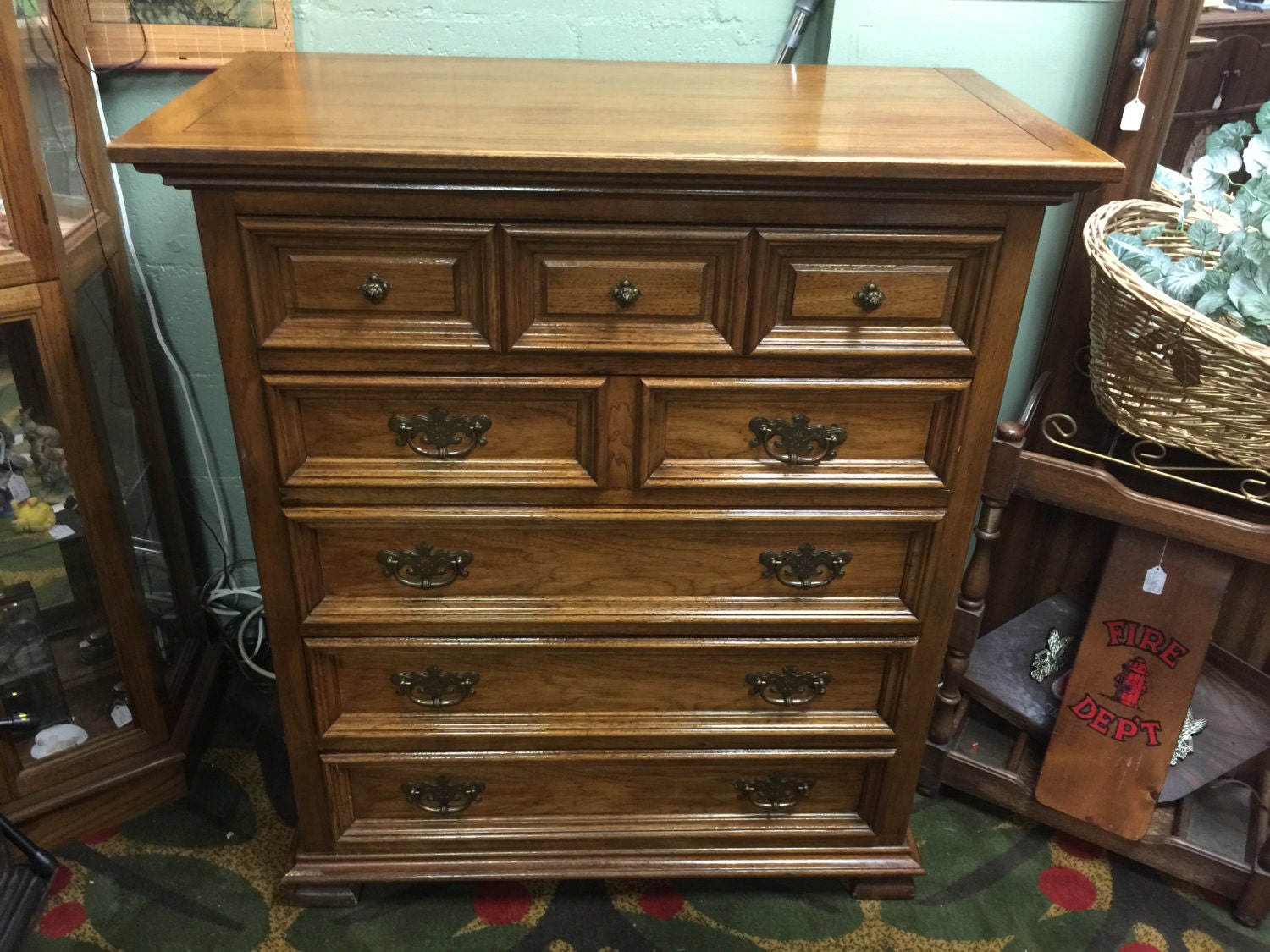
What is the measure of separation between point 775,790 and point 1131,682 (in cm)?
61

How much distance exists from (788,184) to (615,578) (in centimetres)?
56

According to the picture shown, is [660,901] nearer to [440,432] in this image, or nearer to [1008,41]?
[440,432]

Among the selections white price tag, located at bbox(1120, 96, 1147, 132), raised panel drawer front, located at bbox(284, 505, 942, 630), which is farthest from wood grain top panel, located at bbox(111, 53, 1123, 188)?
raised panel drawer front, located at bbox(284, 505, 942, 630)

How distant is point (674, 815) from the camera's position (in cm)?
156

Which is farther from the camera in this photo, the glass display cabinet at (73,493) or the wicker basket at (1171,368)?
the glass display cabinet at (73,493)

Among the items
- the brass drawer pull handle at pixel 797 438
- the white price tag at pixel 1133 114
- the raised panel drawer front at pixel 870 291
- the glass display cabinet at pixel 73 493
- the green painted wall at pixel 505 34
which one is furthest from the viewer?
the green painted wall at pixel 505 34

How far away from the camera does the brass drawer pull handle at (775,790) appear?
153 cm

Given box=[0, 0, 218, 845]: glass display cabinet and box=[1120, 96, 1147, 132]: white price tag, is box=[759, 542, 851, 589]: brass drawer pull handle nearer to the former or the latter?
box=[1120, 96, 1147, 132]: white price tag

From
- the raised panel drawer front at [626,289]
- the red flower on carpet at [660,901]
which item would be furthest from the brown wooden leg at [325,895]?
the raised panel drawer front at [626,289]

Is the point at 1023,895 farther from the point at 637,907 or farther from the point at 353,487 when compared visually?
the point at 353,487

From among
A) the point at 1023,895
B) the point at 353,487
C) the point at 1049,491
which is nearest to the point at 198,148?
the point at 353,487

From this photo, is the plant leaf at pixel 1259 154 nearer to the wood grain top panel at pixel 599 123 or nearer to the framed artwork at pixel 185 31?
the wood grain top panel at pixel 599 123

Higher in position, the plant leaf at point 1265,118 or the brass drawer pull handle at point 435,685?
the plant leaf at point 1265,118

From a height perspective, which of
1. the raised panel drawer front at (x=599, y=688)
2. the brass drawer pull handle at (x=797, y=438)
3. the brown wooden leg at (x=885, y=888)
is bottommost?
the brown wooden leg at (x=885, y=888)
